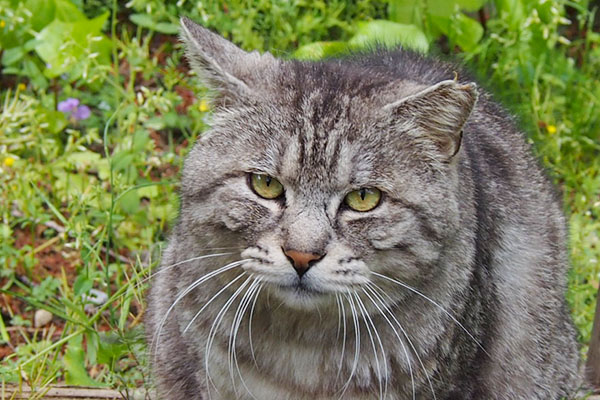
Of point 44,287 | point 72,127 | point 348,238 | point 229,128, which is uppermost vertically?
Answer: point 229,128

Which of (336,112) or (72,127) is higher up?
(336,112)

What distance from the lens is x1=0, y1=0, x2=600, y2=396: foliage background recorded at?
3646 millimetres

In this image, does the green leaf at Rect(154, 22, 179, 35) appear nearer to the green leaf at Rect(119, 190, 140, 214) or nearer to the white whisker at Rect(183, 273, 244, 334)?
the green leaf at Rect(119, 190, 140, 214)

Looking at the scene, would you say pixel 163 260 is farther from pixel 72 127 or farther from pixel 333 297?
pixel 72 127

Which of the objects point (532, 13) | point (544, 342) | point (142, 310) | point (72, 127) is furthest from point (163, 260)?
point (532, 13)

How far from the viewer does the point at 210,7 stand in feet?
15.8

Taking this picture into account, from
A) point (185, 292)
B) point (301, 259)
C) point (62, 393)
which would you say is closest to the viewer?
point (301, 259)

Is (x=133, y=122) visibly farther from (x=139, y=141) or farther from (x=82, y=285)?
(x=82, y=285)

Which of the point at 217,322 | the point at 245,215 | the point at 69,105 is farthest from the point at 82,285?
the point at 69,105

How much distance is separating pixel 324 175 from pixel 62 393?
4.30 ft

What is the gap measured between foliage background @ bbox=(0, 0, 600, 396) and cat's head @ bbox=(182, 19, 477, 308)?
3.06 ft

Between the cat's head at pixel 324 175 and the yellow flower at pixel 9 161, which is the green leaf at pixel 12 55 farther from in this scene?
the cat's head at pixel 324 175

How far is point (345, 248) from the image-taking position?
7.96 feet

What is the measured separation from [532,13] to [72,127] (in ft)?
7.25
